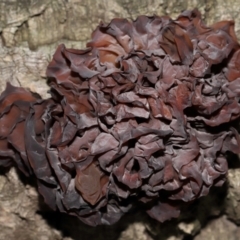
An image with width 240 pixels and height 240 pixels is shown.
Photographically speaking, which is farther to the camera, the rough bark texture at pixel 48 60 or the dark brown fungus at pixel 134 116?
the rough bark texture at pixel 48 60

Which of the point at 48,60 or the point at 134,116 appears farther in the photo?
the point at 48,60

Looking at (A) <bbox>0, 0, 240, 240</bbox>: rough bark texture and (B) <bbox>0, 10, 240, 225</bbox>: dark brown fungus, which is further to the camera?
(A) <bbox>0, 0, 240, 240</bbox>: rough bark texture

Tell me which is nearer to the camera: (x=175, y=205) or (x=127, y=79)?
(x=127, y=79)

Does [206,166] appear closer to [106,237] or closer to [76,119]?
[76,119]

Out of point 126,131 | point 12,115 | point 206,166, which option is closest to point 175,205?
point 206,166
